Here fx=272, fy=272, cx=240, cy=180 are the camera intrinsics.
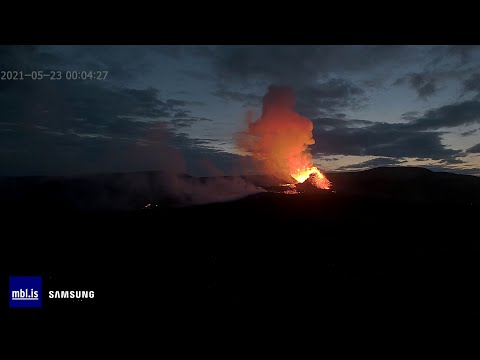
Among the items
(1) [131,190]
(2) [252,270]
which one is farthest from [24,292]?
(1) [131,190]

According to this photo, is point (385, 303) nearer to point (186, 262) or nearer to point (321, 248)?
point (186, 262)

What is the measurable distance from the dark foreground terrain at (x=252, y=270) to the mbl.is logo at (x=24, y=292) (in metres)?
0.08

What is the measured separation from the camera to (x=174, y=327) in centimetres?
326

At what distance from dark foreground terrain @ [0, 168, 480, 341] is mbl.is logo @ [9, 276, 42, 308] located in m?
0.08

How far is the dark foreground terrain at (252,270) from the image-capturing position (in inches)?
129

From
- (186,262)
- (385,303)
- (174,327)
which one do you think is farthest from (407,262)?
(174,327)

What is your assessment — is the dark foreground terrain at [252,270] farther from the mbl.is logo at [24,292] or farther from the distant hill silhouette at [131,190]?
the distant hill silhouette at [131,190]

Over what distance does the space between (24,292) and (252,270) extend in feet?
12.8

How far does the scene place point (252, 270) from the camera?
5.82 m

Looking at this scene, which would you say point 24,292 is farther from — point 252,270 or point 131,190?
point 131,190

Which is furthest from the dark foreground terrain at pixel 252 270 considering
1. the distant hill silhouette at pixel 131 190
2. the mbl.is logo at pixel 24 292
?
the distant hill silhouette at pixel 131 190

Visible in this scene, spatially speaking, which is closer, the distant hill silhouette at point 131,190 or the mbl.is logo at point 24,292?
the mbl.is logo at point 24,292
